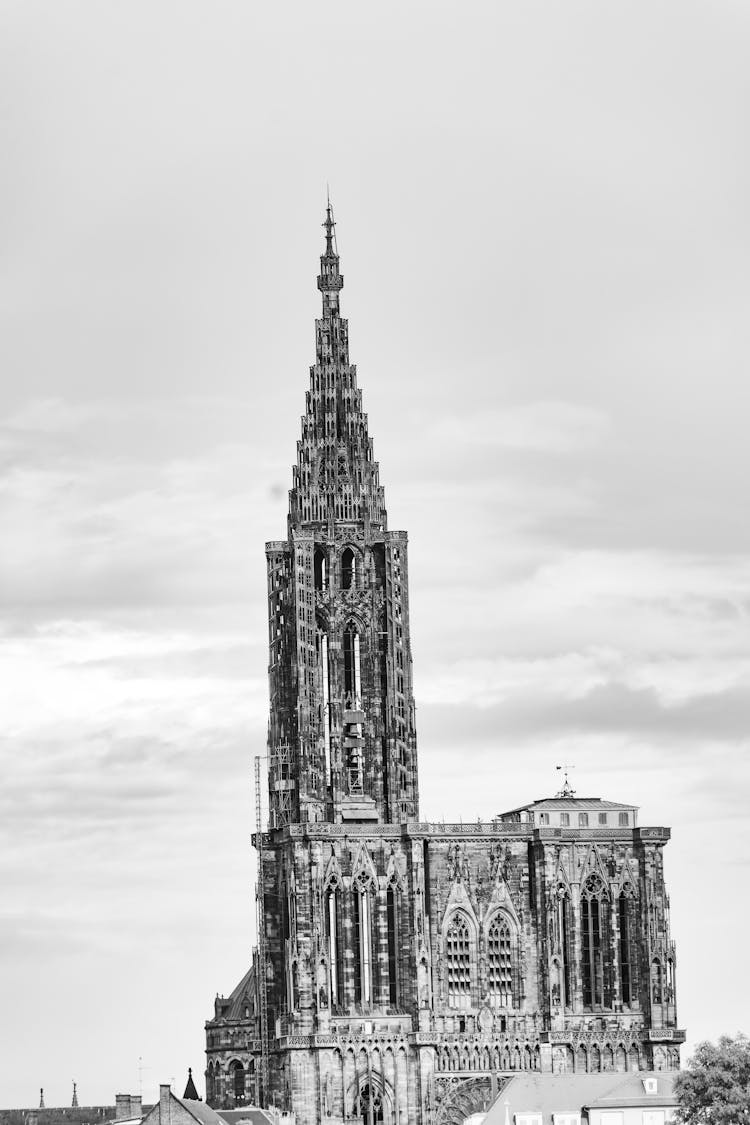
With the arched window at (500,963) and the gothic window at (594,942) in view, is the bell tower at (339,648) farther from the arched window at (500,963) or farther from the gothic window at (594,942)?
the gothic window at (594,942)

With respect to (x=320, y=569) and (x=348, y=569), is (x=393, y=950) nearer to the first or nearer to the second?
(x=348, y=569)

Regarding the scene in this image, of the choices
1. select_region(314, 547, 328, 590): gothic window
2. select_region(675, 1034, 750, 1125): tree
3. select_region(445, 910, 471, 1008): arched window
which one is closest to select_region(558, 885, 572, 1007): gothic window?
select_region(445, 910, 471, 1008): arched window

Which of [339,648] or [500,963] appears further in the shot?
[339,648]

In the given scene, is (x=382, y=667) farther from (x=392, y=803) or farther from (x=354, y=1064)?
(x=354, y=1064)

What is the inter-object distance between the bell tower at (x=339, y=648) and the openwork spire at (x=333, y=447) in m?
0.08

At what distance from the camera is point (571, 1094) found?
16550cm

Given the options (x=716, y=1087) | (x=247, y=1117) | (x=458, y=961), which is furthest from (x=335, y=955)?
(x=716, y=1087)

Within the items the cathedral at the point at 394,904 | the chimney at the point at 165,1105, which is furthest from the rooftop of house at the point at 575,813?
the chimney at the point at 165,1105

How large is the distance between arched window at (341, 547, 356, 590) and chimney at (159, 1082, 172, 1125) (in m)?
37.5

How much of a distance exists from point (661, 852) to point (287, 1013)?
901 inches

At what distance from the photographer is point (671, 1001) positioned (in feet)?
595

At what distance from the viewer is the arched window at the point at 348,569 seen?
186 meters

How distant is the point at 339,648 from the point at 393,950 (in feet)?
57.6

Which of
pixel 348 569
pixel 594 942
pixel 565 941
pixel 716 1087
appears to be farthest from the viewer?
pixel 348 569
